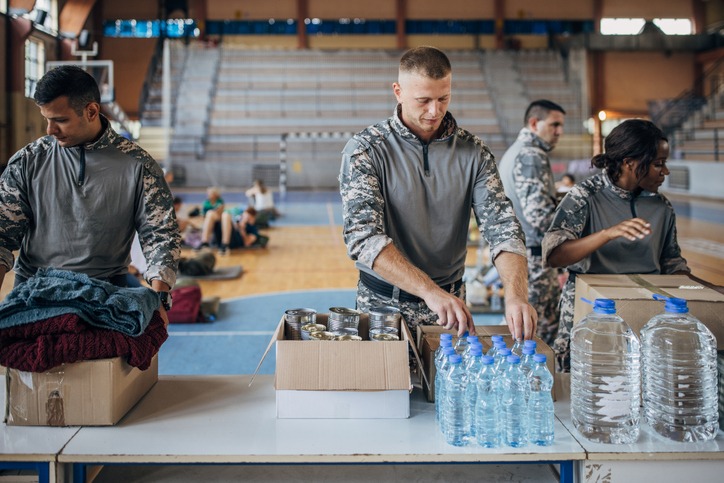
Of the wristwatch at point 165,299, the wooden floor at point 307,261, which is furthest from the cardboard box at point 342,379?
the wooden floor at point 307,261

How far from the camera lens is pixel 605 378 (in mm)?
2176

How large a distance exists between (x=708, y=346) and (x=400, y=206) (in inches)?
43.6

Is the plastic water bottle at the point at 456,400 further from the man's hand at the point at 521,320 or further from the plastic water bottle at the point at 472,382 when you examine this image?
the man's hand at the point at 521,320

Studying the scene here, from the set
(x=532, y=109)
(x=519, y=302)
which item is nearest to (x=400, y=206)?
(x=519, y=302)

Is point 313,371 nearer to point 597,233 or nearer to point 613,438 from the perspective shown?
point 613,438

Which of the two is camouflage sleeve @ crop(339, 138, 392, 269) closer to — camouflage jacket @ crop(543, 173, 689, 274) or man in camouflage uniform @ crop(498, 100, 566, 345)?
camouflage jacket @ crop(543, 173, 689, 274)

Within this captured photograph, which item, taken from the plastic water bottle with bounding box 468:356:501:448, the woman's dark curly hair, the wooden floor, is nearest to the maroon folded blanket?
the plastic water bottle with bounding box 468:356:501:448

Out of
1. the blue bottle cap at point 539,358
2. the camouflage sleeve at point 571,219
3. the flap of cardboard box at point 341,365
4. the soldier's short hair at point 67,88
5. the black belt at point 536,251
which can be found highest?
the soldier's short hair at point 67,88

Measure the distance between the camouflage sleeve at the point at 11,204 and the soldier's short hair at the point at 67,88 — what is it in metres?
0.27

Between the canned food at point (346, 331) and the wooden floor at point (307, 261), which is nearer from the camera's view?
the canned food at point (346, 331)

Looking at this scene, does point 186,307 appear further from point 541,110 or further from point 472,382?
point 472,382

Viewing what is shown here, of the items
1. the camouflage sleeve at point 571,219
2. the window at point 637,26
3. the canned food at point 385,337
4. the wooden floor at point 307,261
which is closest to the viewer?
the canned food at point 385,337

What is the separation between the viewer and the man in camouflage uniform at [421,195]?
261cm

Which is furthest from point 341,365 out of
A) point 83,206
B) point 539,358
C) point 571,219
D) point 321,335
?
point 571,219
